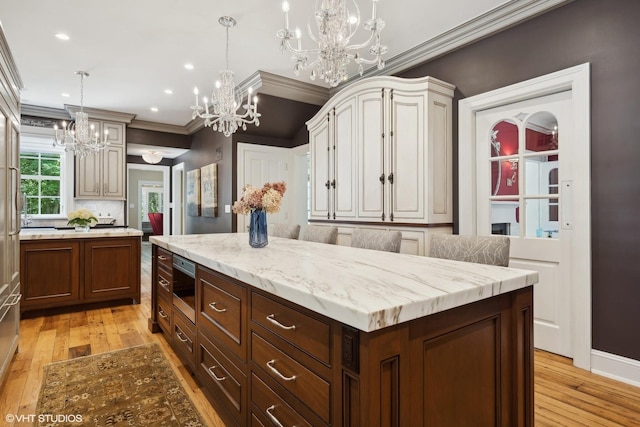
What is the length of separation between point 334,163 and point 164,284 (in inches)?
86.0

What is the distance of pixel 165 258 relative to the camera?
8.85ft

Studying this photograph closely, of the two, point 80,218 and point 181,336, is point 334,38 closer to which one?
point 181,336

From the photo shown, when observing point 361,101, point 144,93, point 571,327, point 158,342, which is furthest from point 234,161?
point 571,327

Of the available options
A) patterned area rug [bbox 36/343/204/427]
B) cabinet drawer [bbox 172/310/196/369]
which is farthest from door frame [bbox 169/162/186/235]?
cabinet drawer [bbox 172/310/196/369]

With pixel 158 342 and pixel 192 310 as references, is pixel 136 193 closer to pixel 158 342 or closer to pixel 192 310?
pixel 158 342

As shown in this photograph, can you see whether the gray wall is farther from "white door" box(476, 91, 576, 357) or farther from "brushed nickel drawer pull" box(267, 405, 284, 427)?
"brushed nickel drawer pull" box(267, 405, 284, 427)

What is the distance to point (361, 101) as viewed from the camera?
359 centimetres

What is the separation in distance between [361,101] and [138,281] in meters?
3.21

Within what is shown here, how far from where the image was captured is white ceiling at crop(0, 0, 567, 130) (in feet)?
9.14

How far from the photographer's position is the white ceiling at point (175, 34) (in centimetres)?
279

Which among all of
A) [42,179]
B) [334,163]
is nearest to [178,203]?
[42,179]

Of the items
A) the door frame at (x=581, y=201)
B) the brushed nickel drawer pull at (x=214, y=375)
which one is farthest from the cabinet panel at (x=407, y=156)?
the brushed nickel drawer pull at (x=214, y=375)

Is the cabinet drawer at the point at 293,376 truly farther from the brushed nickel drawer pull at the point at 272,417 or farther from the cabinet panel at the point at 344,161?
the cabinet panel at the point at 344,161

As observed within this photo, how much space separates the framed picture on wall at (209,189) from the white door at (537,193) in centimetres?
409
